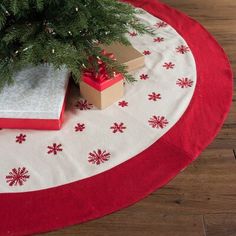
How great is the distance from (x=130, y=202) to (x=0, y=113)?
0.44 m

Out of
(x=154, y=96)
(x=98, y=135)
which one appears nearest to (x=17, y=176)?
(x=98, y=135)

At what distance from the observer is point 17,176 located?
89cm

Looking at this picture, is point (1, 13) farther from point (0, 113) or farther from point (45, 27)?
point (0, 113)

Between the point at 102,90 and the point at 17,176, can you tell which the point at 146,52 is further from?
the point at 17,176

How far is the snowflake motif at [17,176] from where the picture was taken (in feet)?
2.88

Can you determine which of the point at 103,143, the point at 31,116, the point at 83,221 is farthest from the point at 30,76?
the point at 83,221

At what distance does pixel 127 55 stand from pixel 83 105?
232 millimetres

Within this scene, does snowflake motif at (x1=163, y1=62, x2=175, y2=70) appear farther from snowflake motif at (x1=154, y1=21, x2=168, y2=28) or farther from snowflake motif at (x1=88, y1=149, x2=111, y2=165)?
snowflake motif at (x1=88, y1=149, x2=111, y2=165)

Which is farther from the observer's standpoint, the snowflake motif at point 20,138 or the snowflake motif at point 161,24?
the snowflake motif at point 161,24

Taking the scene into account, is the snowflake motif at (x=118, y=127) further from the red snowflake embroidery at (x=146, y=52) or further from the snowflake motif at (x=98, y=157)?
the red snowflake embroidery at (x=146, y=52)

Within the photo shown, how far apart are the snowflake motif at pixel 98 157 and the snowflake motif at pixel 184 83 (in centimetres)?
38

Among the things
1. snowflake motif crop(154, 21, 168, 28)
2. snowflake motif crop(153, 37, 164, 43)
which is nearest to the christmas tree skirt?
snowflake motif crop(153, 37, 164, 43)

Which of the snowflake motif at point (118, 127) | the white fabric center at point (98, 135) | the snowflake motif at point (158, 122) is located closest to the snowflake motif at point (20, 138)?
the white fabric center at point (98, 135)

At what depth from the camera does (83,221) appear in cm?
81
